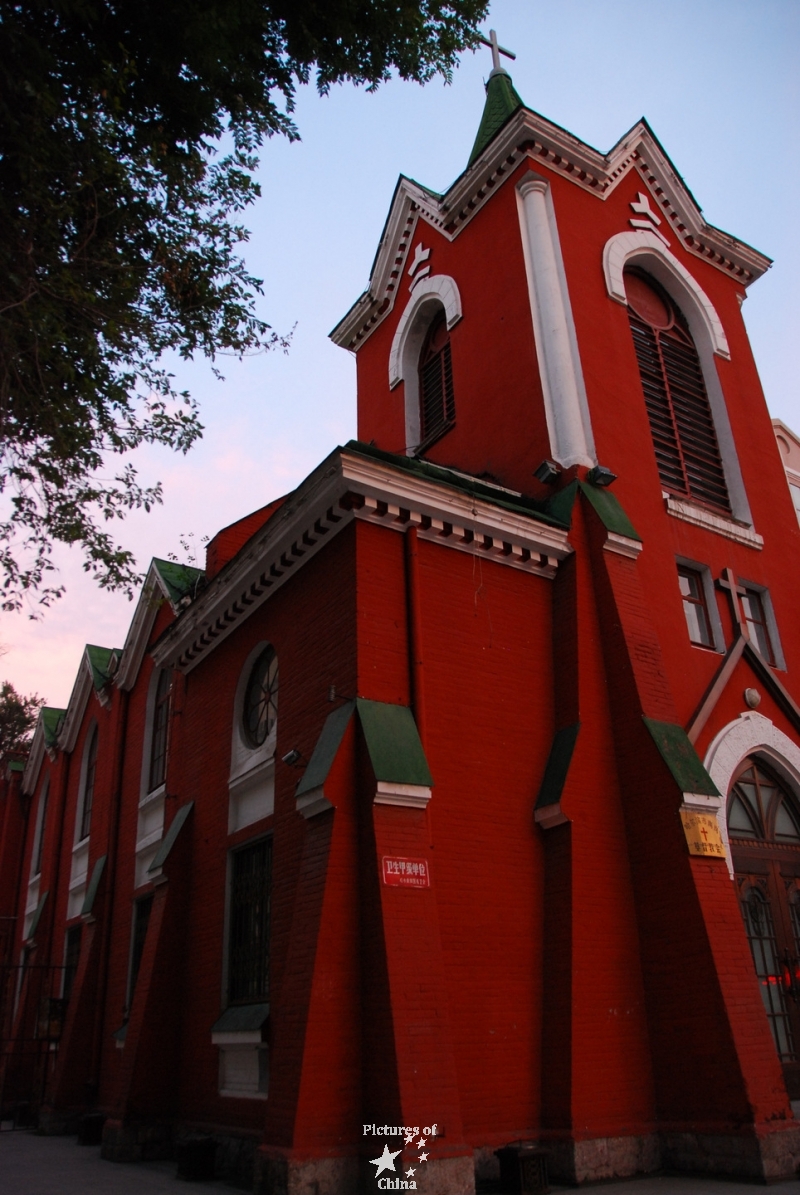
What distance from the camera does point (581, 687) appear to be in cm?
1039

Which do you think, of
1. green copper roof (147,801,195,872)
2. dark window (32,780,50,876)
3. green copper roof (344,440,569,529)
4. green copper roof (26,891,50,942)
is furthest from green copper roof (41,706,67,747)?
green copper roof (344,440,569,529)

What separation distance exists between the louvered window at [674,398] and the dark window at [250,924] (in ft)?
25.4

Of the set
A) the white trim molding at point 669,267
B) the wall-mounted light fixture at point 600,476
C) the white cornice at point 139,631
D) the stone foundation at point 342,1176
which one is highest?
the white trim molding at point 669,267

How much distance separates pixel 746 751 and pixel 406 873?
552cm

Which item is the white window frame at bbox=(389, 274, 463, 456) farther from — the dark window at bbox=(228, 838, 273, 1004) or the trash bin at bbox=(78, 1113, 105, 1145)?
the trash bin at bbox=(78, 1113, 105, 1145)

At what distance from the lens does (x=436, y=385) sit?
53.9ft

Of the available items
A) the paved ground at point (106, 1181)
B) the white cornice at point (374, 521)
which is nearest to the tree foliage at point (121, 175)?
the white cornice at point (374, 521)

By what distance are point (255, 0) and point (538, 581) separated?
673 centimetres

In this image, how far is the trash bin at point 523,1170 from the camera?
756 cm

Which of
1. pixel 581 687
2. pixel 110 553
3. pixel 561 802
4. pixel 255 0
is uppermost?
pixel 255 0

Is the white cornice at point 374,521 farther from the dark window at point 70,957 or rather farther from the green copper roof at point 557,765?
the dark window at point 70,957

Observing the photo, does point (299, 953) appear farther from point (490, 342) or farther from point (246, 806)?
point (490, 342)

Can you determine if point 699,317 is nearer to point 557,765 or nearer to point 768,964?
point 557,765

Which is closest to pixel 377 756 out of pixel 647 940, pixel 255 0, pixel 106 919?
pixel 647 940
